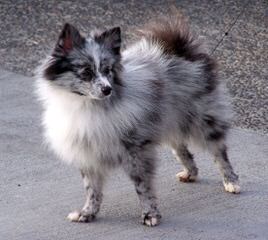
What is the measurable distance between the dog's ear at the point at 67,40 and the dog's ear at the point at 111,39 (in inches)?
5.0

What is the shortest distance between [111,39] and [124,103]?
407 millimetres

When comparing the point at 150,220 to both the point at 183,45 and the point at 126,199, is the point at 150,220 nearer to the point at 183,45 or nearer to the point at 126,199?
the point at 126,199

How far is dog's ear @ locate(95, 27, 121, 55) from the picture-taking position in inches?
187

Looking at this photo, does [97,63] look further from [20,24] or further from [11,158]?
[20,24]

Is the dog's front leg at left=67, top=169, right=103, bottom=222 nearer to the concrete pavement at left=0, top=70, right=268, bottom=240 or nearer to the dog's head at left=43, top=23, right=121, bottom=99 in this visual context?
the concrete pavement at left=0, top=70, right=268, bottom=240

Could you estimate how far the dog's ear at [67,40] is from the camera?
4.63 meters

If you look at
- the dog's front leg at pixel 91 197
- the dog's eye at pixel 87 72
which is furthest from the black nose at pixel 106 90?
the dog's front leg at pixel 91 197

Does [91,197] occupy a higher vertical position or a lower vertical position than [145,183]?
lower

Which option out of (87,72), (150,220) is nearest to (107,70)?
(87,72)

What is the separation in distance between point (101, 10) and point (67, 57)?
5.86 metres

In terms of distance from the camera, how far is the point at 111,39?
15.6 feet

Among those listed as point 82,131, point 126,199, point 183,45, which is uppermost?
point 183,45

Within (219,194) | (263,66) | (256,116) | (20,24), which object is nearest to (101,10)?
(20,24)

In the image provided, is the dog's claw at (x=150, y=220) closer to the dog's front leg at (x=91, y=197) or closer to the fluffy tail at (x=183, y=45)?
the dog's front leg at (x=91, y=197)
